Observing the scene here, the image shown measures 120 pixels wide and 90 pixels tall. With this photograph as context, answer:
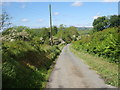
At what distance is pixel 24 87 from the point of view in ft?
28.8

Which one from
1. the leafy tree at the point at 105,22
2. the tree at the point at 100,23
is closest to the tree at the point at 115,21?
the leafy tree at the point at 105,22

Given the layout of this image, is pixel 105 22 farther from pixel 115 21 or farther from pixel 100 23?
pixel 115 21

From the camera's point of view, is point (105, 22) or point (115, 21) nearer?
point (115, 21)

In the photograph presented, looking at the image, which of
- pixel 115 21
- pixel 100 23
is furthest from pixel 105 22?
pixel 115 21

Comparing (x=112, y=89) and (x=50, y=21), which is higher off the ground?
(x=50, y=21)

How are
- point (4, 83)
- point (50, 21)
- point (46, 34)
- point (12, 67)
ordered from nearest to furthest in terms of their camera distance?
Result: point (4, 83) → point (12, 67) → point (50, 21) → point (46, 34)

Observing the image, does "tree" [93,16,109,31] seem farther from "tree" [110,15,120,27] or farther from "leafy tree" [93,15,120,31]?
"tree" [110,15,120,27]

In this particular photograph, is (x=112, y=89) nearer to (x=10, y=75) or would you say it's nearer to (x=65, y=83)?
(x=65, y=83)

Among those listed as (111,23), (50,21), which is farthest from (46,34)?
(50,21)

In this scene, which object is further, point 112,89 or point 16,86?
point 112,89

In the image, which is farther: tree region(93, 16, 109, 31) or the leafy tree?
tree region(93, 16, 109, 31)

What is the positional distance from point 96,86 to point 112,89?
3.25ft

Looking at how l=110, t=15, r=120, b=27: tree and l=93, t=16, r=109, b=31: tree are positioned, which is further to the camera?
l=93, t=16, r=109, b=31: tree

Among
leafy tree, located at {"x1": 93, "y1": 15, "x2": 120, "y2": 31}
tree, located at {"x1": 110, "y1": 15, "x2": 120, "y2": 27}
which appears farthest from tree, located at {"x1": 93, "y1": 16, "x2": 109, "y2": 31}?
tree, located at {"x1": 110, "y1": 15, "x2": 120, "y2": 27}
